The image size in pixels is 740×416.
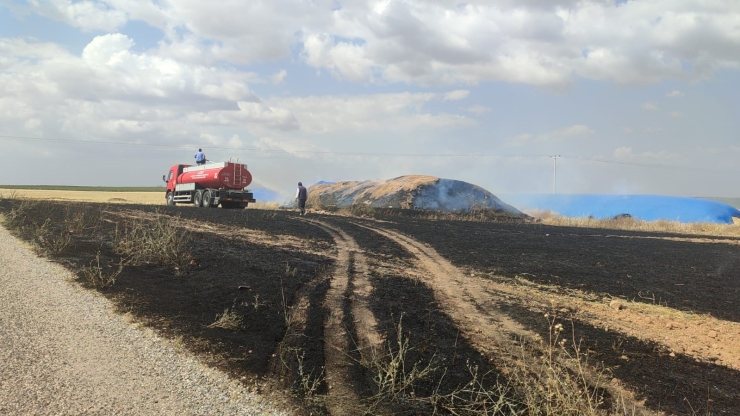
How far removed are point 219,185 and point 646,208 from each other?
27182 mm

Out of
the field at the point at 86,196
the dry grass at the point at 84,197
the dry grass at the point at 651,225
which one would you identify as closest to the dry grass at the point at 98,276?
the field at the point at 86,196

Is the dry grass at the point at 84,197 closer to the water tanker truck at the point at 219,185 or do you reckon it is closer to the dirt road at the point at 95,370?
the water tanker truck at the point at 219,185

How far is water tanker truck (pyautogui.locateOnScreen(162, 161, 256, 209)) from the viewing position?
87.0ft

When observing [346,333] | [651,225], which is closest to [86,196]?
[651,225]

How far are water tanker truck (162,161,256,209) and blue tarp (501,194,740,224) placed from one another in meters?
21.2

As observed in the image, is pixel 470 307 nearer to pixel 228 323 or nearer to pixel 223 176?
pixel 228 323

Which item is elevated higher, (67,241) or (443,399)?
(67,241)

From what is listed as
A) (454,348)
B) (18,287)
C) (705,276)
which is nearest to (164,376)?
(454,348)

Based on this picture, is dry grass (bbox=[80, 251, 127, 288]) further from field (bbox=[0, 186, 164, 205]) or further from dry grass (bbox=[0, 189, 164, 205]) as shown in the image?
dry grass (bbox=[0, 189, 164, 205])

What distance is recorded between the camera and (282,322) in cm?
627

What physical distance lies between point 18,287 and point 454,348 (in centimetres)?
647

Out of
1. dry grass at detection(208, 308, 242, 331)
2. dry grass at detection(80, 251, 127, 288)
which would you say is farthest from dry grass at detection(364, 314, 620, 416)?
dry grass at detection(80, 251, 127, 288)

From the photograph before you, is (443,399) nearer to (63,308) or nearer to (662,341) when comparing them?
(662,341)

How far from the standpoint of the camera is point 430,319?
6586 millimetres
